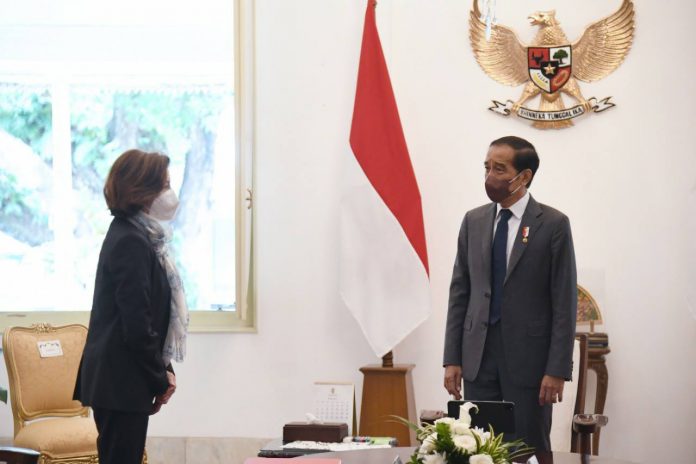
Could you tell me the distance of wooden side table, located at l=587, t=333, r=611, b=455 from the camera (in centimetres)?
495

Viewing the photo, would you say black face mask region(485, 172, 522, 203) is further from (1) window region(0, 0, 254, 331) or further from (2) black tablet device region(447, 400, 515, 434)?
(1) window region(0, 0, 254, 331)

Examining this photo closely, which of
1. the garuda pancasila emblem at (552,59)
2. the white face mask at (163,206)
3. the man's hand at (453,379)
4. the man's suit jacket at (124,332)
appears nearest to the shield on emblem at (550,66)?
the garuda pancasila emblem at (552,59)

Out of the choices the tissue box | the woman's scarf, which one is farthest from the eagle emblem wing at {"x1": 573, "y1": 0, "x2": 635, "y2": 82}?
the woman's scarf

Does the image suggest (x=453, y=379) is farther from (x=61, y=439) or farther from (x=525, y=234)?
(x=61, y=439)

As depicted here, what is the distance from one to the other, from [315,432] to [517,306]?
3.22ft

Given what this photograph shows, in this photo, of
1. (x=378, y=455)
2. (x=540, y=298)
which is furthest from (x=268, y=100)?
(x=378, y=455)

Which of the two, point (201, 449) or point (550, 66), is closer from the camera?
point (550, 66)

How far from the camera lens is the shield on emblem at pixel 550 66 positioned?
525 cm

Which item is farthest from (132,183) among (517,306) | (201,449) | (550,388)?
(201,449)

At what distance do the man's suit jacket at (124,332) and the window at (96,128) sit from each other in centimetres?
246

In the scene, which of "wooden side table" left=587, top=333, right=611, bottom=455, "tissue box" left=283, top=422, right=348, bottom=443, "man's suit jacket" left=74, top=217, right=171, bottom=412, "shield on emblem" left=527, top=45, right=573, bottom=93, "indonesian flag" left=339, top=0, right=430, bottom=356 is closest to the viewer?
"man's suit jacket" left=74, top=217, right=171, bottom=412

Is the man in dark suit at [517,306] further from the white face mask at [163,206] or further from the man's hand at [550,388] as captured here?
the white face mask at [163,206]

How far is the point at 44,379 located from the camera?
5.05 metres

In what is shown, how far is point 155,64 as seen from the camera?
585 cm
